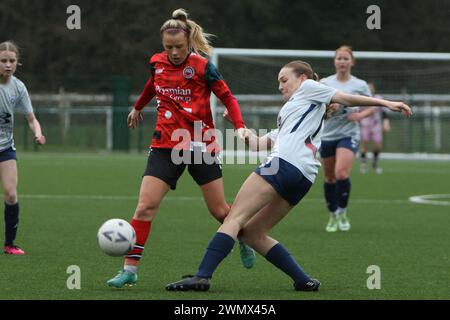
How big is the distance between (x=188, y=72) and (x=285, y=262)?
5.34 feet

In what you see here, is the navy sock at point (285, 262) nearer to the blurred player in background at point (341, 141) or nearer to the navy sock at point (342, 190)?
the blurred player in background at point (341, 141)

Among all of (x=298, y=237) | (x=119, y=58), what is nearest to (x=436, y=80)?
(x=119, y=58)

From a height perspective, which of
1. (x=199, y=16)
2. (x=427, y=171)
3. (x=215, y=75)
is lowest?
(x=427, y=171)

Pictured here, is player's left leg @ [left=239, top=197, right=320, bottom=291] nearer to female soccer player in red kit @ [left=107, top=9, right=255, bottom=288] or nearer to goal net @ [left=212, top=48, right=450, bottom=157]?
female soccer player in red kit @ [left=107, top=9, right=255, bottom=288]

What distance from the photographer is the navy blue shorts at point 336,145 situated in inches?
495

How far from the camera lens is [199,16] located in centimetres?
3678

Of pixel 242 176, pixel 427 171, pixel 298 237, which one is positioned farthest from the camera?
pixel 427 171

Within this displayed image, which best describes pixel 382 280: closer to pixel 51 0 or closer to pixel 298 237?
pixel 298 237

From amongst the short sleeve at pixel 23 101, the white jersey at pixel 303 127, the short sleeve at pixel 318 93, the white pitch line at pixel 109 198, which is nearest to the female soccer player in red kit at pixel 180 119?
the white jersey at pixel 303 127

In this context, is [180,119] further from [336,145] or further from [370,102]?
[336,145]

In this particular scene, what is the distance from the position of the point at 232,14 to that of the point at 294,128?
1221 inches

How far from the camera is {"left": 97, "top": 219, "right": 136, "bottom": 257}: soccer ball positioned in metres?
7.66

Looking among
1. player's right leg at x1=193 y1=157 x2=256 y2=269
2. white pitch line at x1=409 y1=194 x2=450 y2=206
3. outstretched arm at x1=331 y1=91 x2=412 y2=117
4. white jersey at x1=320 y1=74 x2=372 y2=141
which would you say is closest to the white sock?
player's right leg at x1=193 y1=157 x2=256 y2=269

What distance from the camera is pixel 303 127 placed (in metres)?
7.71
